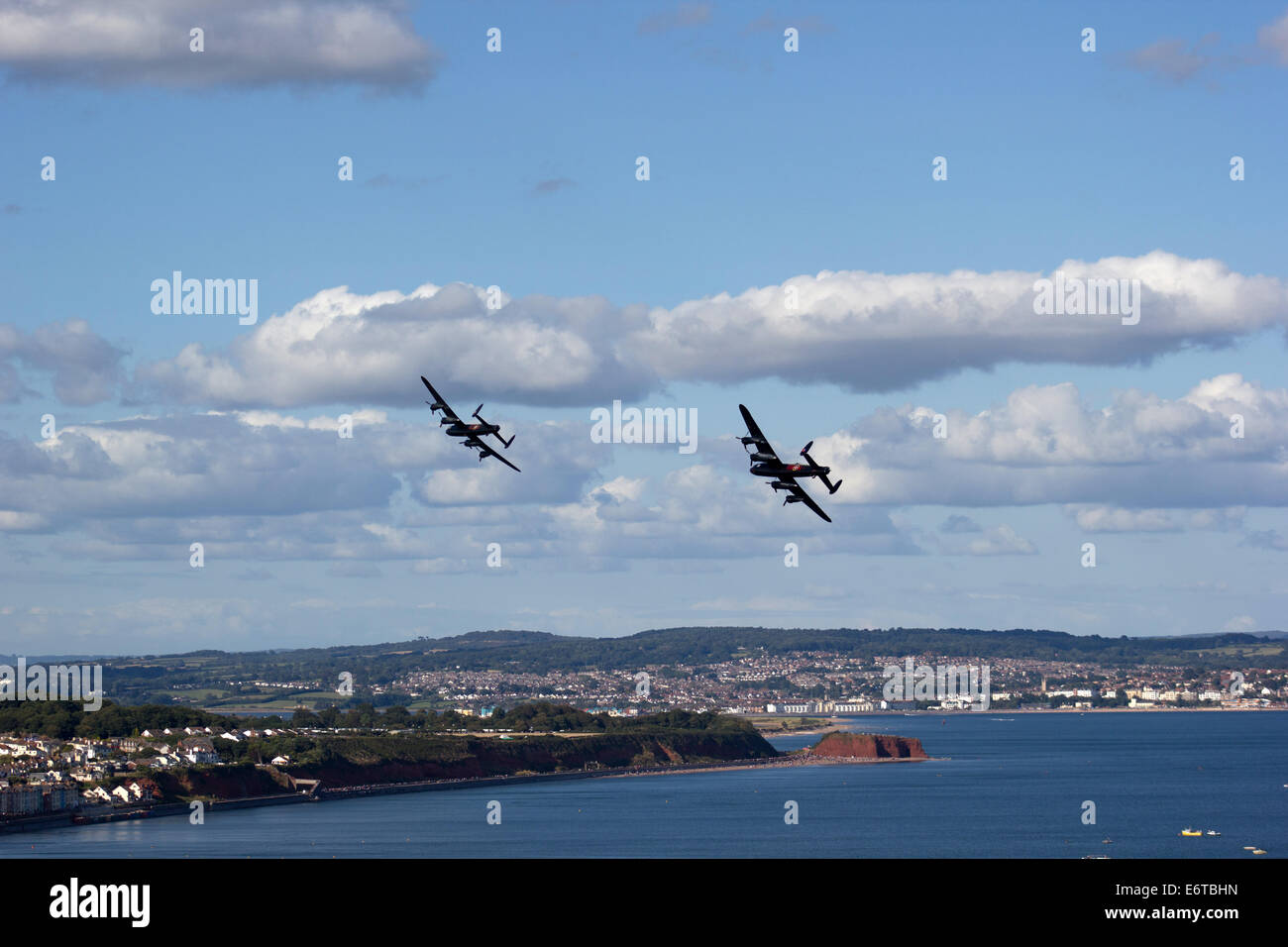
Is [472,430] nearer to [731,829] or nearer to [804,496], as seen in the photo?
[804,496]

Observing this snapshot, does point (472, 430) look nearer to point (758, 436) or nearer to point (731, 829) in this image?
point (758, 436)

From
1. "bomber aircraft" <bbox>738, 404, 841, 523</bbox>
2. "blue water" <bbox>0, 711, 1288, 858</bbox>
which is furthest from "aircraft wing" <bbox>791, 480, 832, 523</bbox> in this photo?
"blue water" <bbox>0, 711, 1288, 858</bbox>

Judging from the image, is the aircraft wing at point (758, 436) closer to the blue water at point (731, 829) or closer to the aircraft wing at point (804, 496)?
the aircraft wing at point (804, 496)

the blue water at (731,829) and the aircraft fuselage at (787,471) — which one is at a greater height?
the aircraft fuselage at (787,471)

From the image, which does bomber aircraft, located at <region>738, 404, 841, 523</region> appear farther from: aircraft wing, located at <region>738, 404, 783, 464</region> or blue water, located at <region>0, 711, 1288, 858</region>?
blue water, located at <region>0, 711, 1288, 858</region>

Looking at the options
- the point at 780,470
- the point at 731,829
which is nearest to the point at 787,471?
the point at 780,470

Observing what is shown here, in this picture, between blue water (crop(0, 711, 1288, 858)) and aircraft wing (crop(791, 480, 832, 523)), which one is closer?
aircraft wing (crop(791, 480, 832, 523))

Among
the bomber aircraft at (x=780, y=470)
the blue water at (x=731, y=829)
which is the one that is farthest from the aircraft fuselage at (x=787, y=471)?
the blue water at (x=731, y=829)

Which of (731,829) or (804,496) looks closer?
(804,496)

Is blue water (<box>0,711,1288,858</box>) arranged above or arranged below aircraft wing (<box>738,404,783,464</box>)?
below

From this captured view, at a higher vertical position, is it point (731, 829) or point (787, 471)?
point (787, 471)
